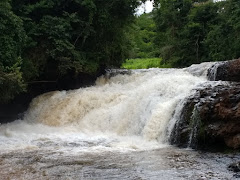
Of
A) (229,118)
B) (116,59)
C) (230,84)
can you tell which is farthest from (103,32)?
(229,118)

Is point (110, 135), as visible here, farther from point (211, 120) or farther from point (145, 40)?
point (145, 40)

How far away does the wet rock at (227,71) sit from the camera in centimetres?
1111

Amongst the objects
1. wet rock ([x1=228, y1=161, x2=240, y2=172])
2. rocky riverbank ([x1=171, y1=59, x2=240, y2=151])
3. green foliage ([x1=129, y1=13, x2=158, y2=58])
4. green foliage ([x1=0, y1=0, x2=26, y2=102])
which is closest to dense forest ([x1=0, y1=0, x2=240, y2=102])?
green foliage ([x1=0, y1=0, x2=26, y2=102])

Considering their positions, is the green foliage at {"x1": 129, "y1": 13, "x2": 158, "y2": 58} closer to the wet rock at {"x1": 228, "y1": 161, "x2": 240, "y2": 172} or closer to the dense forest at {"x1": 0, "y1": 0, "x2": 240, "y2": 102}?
the dense forest at {"x1": 0, "y1": 0, "x2": 240, "y2": 102}

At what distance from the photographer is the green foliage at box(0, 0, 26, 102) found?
35.4 ft

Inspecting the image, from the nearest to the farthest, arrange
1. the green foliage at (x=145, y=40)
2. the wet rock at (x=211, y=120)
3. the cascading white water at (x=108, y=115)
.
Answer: the wet rock at (x=211, y=120), the cascading white water at (x=108, y=115), the green foliage at (x=145, y=40)

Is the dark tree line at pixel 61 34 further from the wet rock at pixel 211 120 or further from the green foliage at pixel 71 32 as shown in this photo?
the wet rock at pixel 211 120

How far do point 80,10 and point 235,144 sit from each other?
9.99 meters

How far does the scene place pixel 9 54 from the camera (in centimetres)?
1138

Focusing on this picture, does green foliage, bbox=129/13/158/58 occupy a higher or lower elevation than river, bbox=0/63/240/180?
higher

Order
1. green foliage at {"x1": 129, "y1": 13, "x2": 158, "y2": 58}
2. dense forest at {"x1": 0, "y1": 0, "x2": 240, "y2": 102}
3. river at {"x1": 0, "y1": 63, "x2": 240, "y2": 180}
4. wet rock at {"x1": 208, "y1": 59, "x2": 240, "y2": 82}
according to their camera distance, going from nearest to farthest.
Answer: river at {"x1": 0, "y1": 63, "x2": 240, "y2": 180} < wet rock at {"x1": 208, "y1": 59, "x2": 240, "y2": 82} < dense forest at {"x1": 0, "y1": 0, "x2": 240, "y2": 102} < green foliage at {"x1": 129, "y1": 13, "x2": 158, "y2": 58}

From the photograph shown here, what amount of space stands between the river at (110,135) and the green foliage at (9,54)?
154 centimetres

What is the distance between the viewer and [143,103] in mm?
11789

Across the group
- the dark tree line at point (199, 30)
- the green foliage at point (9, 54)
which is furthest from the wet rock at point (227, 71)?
the green foliage at point (9, 54)
